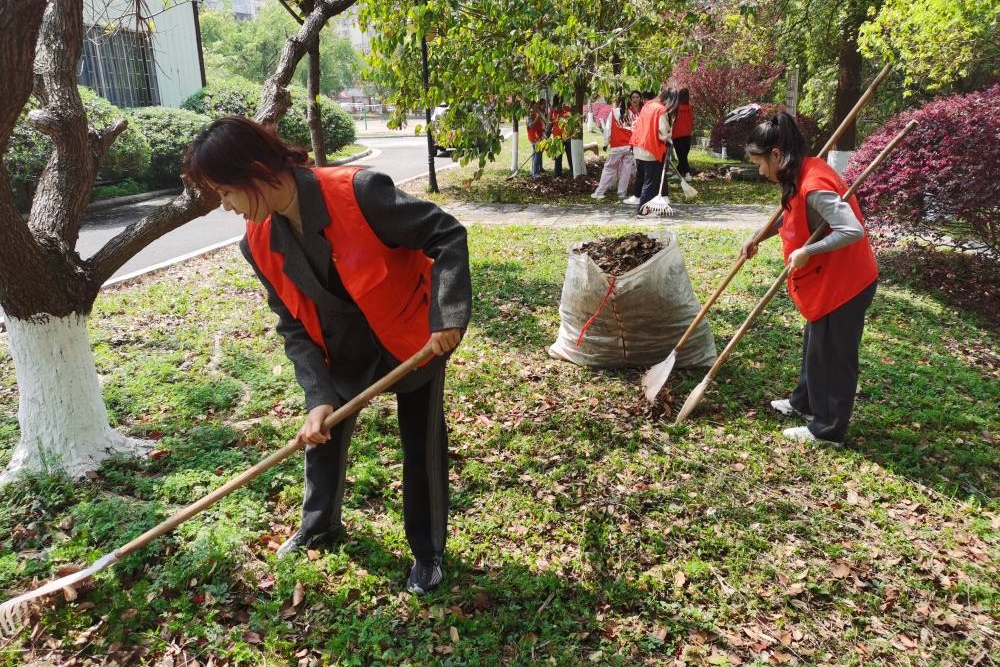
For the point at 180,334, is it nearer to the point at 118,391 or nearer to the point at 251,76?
the point at 118,391

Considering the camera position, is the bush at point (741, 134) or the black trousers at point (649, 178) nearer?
the black trousers at point (649, 178)

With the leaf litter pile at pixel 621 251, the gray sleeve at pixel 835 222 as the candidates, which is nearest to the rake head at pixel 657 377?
the leaf litter pile at pixel 621 251

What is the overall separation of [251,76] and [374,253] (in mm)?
56877

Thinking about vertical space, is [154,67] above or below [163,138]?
above

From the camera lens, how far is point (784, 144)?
338cm

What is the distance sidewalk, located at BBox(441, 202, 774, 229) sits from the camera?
9102mm

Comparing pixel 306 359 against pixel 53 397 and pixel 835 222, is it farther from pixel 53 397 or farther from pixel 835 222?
pixel 835 222

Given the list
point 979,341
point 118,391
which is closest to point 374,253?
point 118,391

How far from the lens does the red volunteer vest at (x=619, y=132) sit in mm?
11156

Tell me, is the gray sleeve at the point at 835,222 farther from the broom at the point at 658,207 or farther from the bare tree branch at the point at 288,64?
the broom at the point at 658,207

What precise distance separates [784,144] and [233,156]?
8.20 feet

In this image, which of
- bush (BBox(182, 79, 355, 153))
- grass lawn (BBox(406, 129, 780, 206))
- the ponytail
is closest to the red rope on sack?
the ponytail

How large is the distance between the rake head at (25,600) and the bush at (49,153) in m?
7.66

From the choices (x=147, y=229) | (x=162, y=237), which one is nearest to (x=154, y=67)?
(x=162, y=237)
